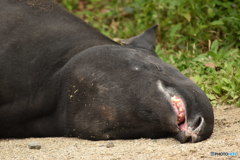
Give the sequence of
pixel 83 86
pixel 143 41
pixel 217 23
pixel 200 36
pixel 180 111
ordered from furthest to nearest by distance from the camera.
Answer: pixel 200 36 → pixel 217 23 → pixel 143 41 → pixel 83 86 → pixel 180 111

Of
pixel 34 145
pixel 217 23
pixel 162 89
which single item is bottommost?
pixel 34 145

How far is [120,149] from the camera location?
338 centimetres

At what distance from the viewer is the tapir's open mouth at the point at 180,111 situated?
3482 millimetres

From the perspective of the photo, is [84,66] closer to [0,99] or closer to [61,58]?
[61,58]

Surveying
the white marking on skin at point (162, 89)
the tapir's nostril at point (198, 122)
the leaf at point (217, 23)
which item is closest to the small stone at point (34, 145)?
the white marking on skin at point (162, 89)

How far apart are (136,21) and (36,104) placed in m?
3.71

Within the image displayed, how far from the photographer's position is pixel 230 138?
3562 millimetres

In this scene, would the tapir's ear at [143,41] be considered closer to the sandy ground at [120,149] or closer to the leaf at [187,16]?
the sandy ground at [120,149]

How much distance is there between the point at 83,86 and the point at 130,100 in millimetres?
331

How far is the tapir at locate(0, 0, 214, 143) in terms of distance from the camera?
3525mm

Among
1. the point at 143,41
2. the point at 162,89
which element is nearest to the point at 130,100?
the point at 162,89

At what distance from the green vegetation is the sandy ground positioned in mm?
1393

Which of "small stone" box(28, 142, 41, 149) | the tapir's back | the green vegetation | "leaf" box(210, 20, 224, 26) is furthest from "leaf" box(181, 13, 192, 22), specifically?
"small stone" box(28, 142, 41, 149)

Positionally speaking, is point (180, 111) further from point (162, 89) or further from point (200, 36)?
point (200, 36)
